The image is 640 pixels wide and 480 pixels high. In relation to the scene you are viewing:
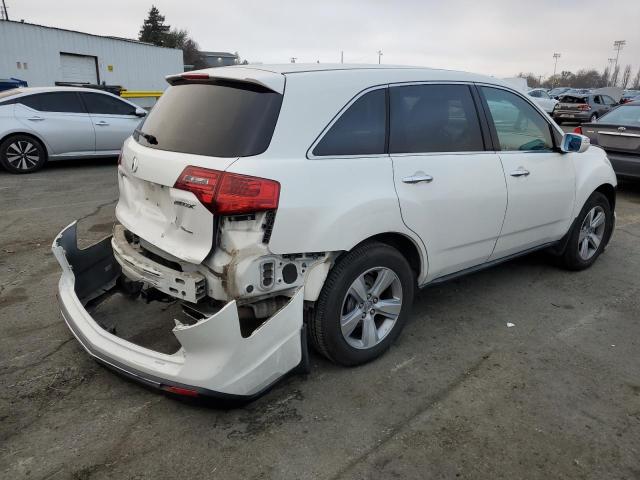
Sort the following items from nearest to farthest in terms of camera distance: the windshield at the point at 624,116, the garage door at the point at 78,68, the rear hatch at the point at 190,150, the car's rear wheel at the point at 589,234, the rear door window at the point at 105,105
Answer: the rear hatch at the point at 190,150 → the car's rear wheel at the point at 589,234 → the windshield at the point at 624,116 → the rear door window at the point at 105,105 → the garage door at the point at 78,68

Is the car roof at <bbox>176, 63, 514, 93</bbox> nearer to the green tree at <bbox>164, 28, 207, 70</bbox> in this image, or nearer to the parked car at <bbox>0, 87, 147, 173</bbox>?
the parked car at <bbox>0, 87, 147, 173</bbox>

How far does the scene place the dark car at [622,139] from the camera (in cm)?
772

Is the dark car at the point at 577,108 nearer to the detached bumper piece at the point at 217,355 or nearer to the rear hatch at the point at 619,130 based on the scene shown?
the rear hatch at the point at 619,130

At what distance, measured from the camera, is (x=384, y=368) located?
3.11 meters

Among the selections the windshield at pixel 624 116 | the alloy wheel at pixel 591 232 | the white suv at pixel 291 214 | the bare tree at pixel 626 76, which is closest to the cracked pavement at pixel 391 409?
the white suv at pixel 291 214

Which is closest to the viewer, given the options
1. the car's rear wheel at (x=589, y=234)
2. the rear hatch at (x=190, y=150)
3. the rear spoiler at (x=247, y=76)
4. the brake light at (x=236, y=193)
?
the brake light at (x=236, y=193)

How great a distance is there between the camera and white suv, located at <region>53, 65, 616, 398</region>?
2488 millimetres

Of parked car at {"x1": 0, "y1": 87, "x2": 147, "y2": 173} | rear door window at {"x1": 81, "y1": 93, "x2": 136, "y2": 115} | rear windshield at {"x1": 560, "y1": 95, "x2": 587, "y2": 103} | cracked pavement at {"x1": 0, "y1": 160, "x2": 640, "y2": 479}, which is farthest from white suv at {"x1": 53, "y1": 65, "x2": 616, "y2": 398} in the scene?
rear windshield at {"x1": 560, "y1": 95, "x2": 587, "y2": 103}

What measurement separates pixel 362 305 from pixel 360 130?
1.05 metres

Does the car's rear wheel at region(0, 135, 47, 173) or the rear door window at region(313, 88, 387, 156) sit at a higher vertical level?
the rear door window at region(313, 88, 387, 156)

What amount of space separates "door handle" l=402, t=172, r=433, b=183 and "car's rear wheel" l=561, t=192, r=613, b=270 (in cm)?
218

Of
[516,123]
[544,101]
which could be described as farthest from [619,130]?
[544,101]

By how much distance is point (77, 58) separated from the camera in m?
24.9

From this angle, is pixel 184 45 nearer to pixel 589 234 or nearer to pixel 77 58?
pixel 77 58
